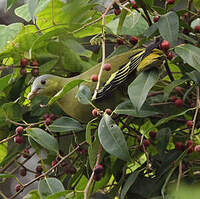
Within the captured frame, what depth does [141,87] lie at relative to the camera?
63cm

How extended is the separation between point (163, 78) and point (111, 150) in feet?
1.39

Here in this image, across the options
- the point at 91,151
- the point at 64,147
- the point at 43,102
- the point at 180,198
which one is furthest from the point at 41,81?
the point at 180,198

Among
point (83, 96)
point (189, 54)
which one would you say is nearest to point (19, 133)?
point (83, 96)

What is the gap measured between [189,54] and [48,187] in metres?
0.37

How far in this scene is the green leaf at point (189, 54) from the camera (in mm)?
646

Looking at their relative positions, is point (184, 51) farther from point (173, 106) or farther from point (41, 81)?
point (41, 81)

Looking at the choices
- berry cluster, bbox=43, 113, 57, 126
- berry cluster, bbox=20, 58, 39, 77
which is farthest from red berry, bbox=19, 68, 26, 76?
berry cluster, bbox=43, 113, 57, 126

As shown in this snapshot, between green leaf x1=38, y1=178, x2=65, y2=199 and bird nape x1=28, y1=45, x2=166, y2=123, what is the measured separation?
0.25 meters

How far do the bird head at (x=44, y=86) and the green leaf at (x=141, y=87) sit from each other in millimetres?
323

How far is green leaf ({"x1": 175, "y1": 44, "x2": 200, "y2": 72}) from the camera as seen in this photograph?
2.12 ft

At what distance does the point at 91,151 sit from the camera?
64cm

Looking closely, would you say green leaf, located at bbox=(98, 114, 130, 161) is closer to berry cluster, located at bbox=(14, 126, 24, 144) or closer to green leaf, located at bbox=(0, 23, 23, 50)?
berry cluster, located at bbox=(14, 126, 24, 144)

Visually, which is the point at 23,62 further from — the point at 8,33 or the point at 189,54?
the point at 189,54

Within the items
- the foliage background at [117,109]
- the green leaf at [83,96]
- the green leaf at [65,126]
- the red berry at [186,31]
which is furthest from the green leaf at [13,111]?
the red berry at [186,31]
